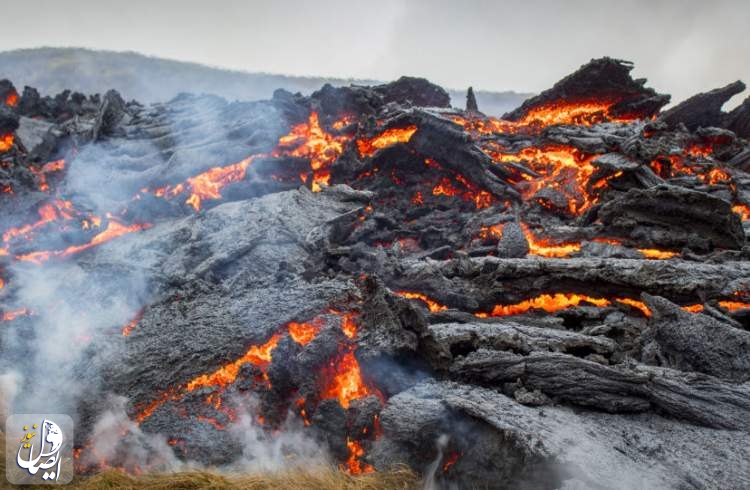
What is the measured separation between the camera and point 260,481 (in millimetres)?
4926

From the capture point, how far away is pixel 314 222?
10.9 m

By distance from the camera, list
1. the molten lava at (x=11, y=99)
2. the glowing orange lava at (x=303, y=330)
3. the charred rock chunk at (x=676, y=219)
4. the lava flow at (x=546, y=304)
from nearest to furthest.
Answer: the glowing orange lava at (x=303, y=330) < the lava flow at (x=546, y=304) < the charred rock chunk at (x=676, y=219) < the molten lava at (x=11, y=99)

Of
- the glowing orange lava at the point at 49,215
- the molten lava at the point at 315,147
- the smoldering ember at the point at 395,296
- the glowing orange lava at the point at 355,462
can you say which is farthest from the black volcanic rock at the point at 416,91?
the glowing orange lava at the point at 355,462

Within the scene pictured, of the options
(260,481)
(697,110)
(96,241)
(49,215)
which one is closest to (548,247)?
(260,481)

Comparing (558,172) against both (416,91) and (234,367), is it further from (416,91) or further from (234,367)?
(234,367)

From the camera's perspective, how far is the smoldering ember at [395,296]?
5.27 meters

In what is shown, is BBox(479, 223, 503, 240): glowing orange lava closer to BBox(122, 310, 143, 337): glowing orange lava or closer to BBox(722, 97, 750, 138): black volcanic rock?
BBox(122, 310, 143, 337): glowing orange lava

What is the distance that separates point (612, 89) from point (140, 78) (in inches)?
1413

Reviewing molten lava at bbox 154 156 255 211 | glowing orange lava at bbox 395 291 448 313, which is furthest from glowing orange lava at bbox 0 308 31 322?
glowing orange lava at bbox 395 291 448 313

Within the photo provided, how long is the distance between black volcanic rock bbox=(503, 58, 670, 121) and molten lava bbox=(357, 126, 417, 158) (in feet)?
22.4

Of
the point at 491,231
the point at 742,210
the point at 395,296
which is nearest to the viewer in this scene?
the point at 395,296

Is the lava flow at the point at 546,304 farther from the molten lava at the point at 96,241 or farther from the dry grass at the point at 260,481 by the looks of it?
the molten lava at the point at 96,241

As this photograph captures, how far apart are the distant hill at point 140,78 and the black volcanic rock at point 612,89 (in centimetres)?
1704

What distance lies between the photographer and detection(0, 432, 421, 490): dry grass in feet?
16.0
